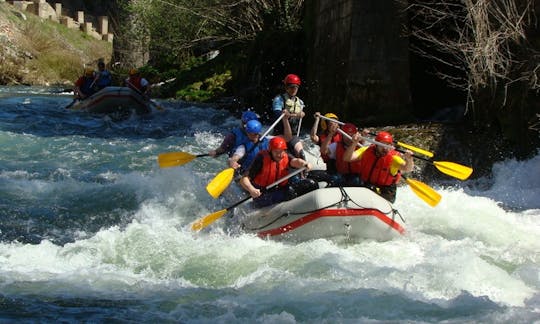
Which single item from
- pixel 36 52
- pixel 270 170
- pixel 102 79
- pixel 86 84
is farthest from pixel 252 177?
pixel 36 52

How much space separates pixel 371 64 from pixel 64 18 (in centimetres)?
2973

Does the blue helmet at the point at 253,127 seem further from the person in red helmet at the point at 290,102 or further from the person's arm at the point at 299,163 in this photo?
the person in red helmet at the point at 290,102

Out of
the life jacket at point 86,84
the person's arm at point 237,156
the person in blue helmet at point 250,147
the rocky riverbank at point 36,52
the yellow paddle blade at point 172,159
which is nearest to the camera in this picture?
the person's arm at point 237,156

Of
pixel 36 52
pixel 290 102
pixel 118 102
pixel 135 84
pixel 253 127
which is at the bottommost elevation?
pixel 118 102

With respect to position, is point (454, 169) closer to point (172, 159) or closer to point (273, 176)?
point (273, 176)

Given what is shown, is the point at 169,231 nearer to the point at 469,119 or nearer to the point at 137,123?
the point at 469,119

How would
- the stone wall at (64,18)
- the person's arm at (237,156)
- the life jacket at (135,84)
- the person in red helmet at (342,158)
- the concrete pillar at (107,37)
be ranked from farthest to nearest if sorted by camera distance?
1. the concrete pillar at (107,37)
2. the stone wall at (64,18)
3. the life jacket at (135,84)
4. the person's arm at (237,156)
5. the person in red helmet at (342,158)

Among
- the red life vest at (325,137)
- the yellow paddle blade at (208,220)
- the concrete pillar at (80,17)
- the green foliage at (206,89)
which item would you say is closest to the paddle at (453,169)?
the red life vest at (325,137)

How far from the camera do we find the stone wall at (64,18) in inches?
1485

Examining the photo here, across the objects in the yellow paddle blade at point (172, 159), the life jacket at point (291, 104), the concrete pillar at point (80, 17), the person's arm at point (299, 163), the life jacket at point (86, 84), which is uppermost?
the concrete pillar at point (80, 17)

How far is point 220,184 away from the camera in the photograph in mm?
8539

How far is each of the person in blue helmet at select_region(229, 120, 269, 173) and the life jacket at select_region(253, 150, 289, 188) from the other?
0.51 meters

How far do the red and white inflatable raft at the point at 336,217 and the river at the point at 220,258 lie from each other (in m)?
0.12

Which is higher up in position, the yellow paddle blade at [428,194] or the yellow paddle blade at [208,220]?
the yellow paddle blade at [428,194]
